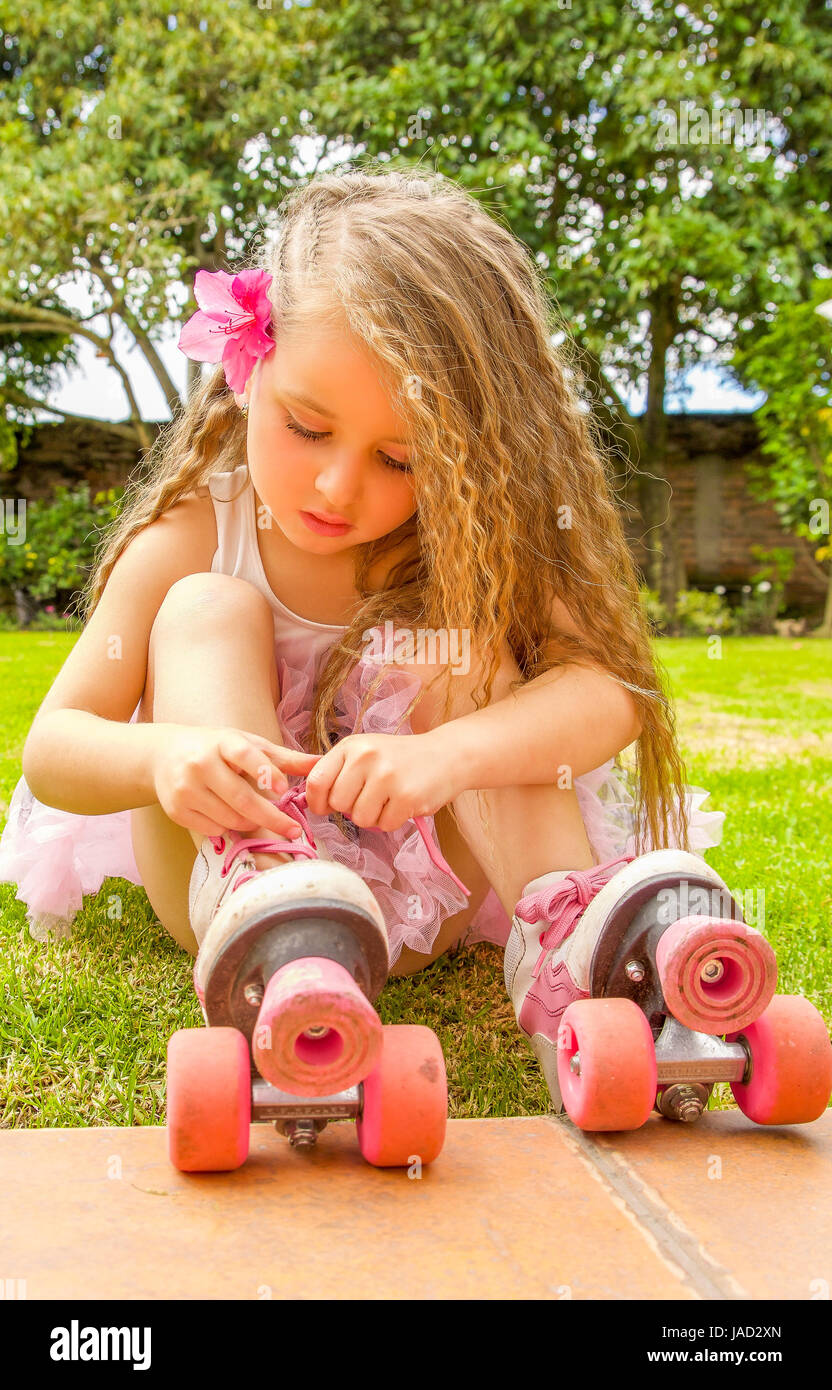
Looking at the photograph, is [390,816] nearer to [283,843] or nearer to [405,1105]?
[283,843]

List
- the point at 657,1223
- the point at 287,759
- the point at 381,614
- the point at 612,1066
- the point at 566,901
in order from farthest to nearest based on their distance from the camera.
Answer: the point at 381,614 < the point at 566,901 < the point at 287,759 < the point at 612,1066 < the point at 657,1223

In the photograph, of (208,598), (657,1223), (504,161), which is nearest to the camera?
(657,1223)

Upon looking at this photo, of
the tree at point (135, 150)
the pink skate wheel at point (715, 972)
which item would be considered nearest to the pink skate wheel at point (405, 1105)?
the pink skate wheel at point (715, 972)

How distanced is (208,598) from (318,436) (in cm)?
24

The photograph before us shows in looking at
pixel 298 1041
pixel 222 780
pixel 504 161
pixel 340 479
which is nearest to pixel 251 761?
pixel 222 780

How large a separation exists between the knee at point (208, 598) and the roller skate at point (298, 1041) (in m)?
0.43

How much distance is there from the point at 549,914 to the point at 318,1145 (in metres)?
0.36

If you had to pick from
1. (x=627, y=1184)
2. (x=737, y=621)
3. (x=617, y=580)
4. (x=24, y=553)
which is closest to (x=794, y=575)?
(x=737, y=621)

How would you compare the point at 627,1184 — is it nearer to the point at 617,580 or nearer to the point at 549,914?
the point at 549,914

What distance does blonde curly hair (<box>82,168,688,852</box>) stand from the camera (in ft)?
4.49

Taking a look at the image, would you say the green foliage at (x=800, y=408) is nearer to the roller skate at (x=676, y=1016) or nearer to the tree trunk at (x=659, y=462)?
the tree trunk at (x=659, y=462)

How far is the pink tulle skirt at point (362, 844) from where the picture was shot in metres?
1.51

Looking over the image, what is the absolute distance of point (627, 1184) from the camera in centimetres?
99

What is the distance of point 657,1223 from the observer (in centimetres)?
92
